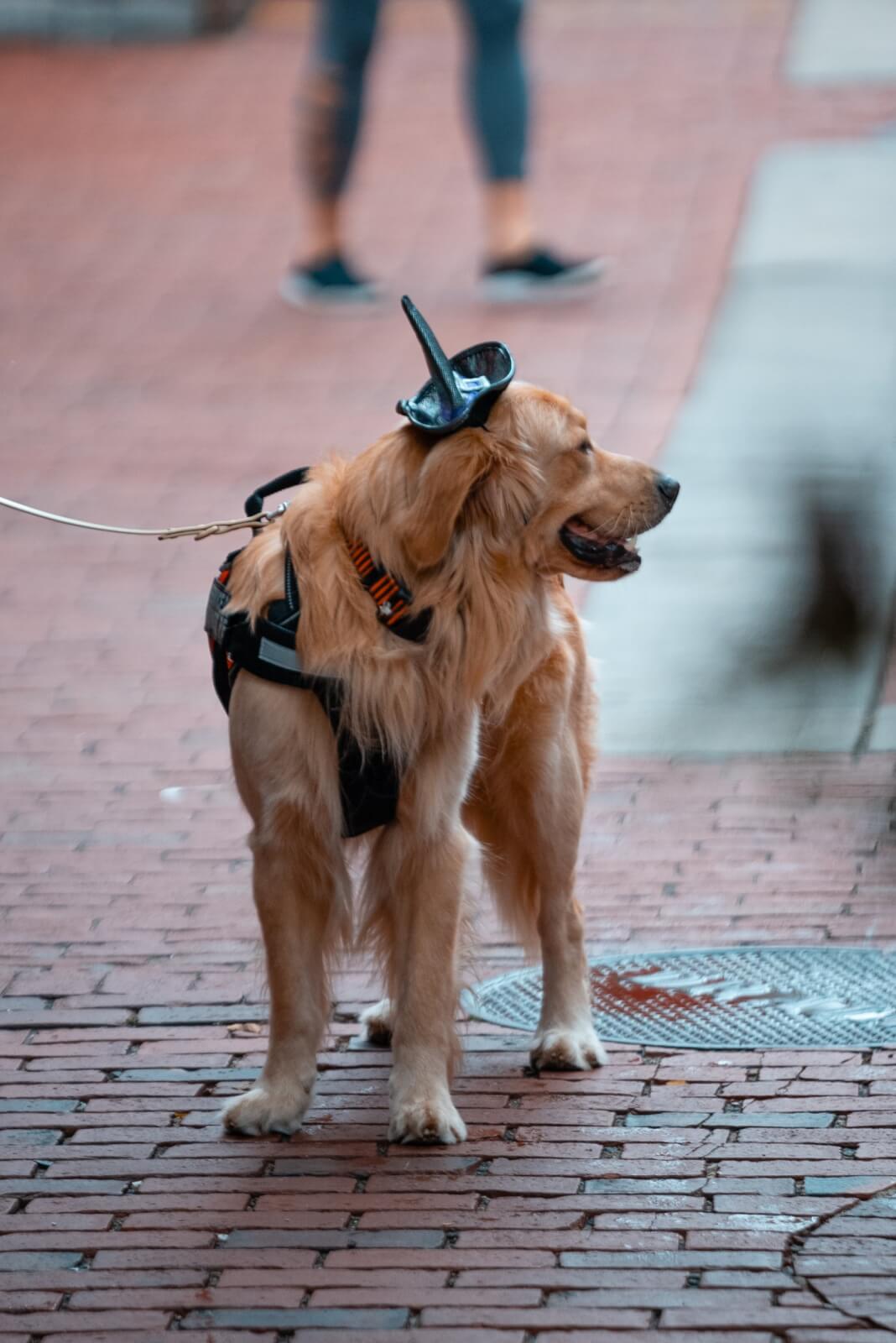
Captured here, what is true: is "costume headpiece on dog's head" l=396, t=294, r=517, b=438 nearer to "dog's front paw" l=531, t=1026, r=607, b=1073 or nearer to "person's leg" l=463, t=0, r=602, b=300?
"dog's front paw" l=531, t=1026, r=607, b=1073

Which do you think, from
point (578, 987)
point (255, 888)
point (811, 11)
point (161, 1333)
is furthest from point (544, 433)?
point (811, 11)

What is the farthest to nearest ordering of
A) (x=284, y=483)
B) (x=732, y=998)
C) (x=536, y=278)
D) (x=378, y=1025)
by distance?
(x=536, y=278), (x=732, y=998), (x=378, y=1025), (x=284, y=483)

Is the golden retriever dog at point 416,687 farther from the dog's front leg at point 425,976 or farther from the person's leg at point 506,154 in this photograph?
the person's leg at point 506,154

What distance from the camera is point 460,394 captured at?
11.4 ft

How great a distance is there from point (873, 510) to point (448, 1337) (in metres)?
2.38

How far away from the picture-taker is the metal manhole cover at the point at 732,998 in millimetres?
4383

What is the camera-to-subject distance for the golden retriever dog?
3547 mm

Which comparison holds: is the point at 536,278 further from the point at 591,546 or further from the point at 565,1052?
the point at 591,546

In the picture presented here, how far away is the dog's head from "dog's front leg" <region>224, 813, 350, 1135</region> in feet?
2.31

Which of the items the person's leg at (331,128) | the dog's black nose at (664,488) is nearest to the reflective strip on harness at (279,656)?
the dog's black nose at (664,488)

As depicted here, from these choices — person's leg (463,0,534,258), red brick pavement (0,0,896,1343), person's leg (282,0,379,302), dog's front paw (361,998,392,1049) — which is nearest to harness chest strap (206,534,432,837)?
red brick pavement (0,0,896,1343)

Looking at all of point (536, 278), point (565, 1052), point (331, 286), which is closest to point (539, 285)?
point (536, 278)

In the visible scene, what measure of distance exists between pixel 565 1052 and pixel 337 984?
89 cm

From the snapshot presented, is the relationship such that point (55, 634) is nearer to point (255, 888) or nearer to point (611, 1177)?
point (255, 888)
